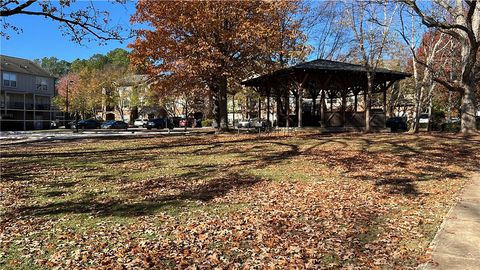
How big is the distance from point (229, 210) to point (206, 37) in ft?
56.3

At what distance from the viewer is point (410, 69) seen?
39781 mm

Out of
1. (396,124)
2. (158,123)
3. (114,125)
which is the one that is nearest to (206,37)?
(396,124)

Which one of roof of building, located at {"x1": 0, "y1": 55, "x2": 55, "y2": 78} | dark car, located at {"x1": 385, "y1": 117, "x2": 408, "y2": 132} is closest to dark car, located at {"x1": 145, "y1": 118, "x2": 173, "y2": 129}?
roof of building, located at {"x1": 0, "y1": 55, "x2": 55, "y2": 78}

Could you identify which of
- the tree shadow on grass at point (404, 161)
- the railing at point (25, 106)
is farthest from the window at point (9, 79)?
the tree shadow on grass at point (404, 161)

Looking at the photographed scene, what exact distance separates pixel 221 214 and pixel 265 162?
242 inches

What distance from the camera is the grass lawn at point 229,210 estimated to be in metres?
5.05

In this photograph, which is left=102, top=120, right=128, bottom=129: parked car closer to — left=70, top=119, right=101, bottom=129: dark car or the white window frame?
left=70, top=119, right=101, bottom=129: dark car

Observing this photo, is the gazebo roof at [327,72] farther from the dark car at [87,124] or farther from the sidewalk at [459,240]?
the dark car at [87,124]

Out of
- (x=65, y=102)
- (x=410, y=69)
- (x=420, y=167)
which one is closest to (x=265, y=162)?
(x=420, y=167)

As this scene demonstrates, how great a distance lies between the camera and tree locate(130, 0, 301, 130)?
2197cm

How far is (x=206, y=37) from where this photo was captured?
22.9m

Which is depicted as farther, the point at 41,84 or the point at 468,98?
the point at 41,84

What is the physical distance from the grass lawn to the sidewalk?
203 mm

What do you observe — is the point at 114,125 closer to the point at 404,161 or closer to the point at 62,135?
the point at 62,135
